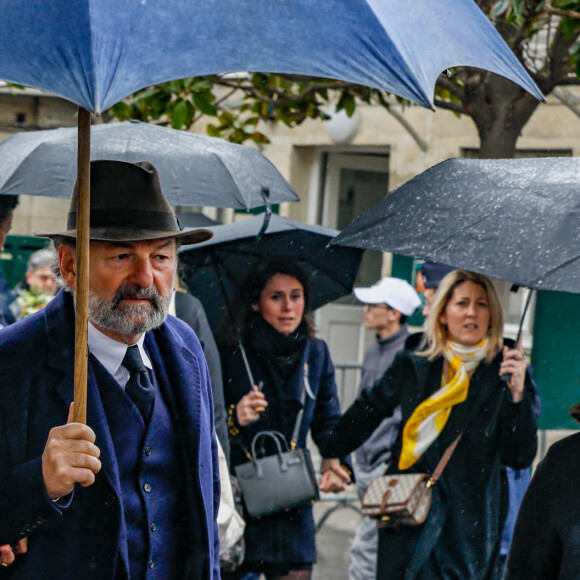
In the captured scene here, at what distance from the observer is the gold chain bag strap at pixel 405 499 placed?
17.5ft

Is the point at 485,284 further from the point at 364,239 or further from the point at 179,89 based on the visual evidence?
the point at 179,89

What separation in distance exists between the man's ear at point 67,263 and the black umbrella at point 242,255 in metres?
2.85

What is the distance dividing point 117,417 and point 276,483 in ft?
8.46

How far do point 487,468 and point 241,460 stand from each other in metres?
1.25

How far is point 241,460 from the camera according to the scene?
5.89m

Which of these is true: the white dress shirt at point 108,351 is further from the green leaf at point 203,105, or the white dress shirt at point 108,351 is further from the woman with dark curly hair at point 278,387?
the green leaf at point 203,105

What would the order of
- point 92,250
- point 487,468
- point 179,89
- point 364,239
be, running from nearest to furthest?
1. point 92,250
2. point 364,239
3. point 487,468
4. point 179,89

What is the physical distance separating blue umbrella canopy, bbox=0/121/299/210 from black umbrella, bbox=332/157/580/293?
4.58ft

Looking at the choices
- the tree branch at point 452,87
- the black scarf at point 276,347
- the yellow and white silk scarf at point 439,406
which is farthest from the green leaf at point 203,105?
the yellow and white silk scarf at point 439,406

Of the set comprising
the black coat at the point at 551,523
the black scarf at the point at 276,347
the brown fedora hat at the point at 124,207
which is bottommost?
the black coat at the point at 551,523

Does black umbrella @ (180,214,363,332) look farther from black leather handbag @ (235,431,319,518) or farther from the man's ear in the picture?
the man's ear

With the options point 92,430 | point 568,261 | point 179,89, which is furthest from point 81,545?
point 179,89

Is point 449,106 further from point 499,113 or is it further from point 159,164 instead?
point 159,164

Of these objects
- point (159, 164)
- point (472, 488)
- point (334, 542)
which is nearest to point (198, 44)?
point (159, 164)
